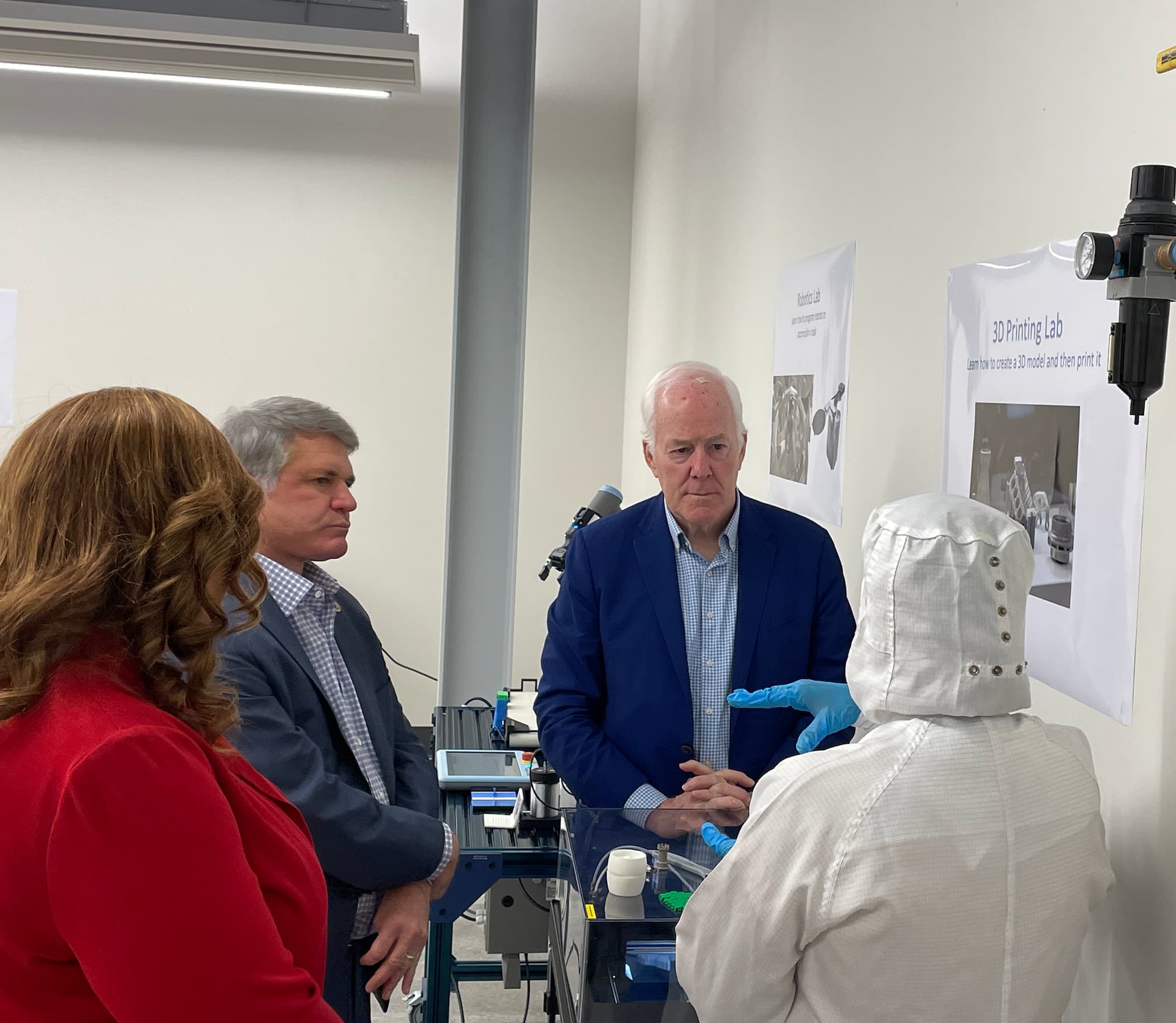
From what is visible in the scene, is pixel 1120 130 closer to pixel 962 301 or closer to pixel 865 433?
pixel 962 301

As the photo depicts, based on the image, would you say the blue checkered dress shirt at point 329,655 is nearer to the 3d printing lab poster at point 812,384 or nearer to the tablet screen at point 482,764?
the tablet screen at point 482,764

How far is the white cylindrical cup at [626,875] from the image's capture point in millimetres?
1649

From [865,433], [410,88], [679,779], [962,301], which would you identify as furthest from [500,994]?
[410,88]

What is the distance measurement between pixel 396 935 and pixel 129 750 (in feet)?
3.38

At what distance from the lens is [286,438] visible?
187 centimetres

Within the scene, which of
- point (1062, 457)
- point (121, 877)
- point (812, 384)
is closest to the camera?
point (121, 877)

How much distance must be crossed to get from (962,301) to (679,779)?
1020mm

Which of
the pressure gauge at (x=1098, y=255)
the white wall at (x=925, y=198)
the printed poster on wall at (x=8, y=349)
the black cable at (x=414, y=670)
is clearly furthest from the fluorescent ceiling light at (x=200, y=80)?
the pressure gauge at (x=1098, y=255)

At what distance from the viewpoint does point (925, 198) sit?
215 cm

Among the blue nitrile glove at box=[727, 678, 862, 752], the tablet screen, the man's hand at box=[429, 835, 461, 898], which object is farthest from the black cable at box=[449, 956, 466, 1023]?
the blue nitrile glove at box=[727, 678, 862, 752]

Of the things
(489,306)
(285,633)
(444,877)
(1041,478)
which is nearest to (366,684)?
(285,633)

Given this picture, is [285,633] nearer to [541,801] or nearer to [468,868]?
[468,868]

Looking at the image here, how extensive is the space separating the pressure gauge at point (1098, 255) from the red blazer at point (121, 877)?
41.1 inches

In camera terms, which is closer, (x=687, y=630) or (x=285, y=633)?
(x=285, y=633)
